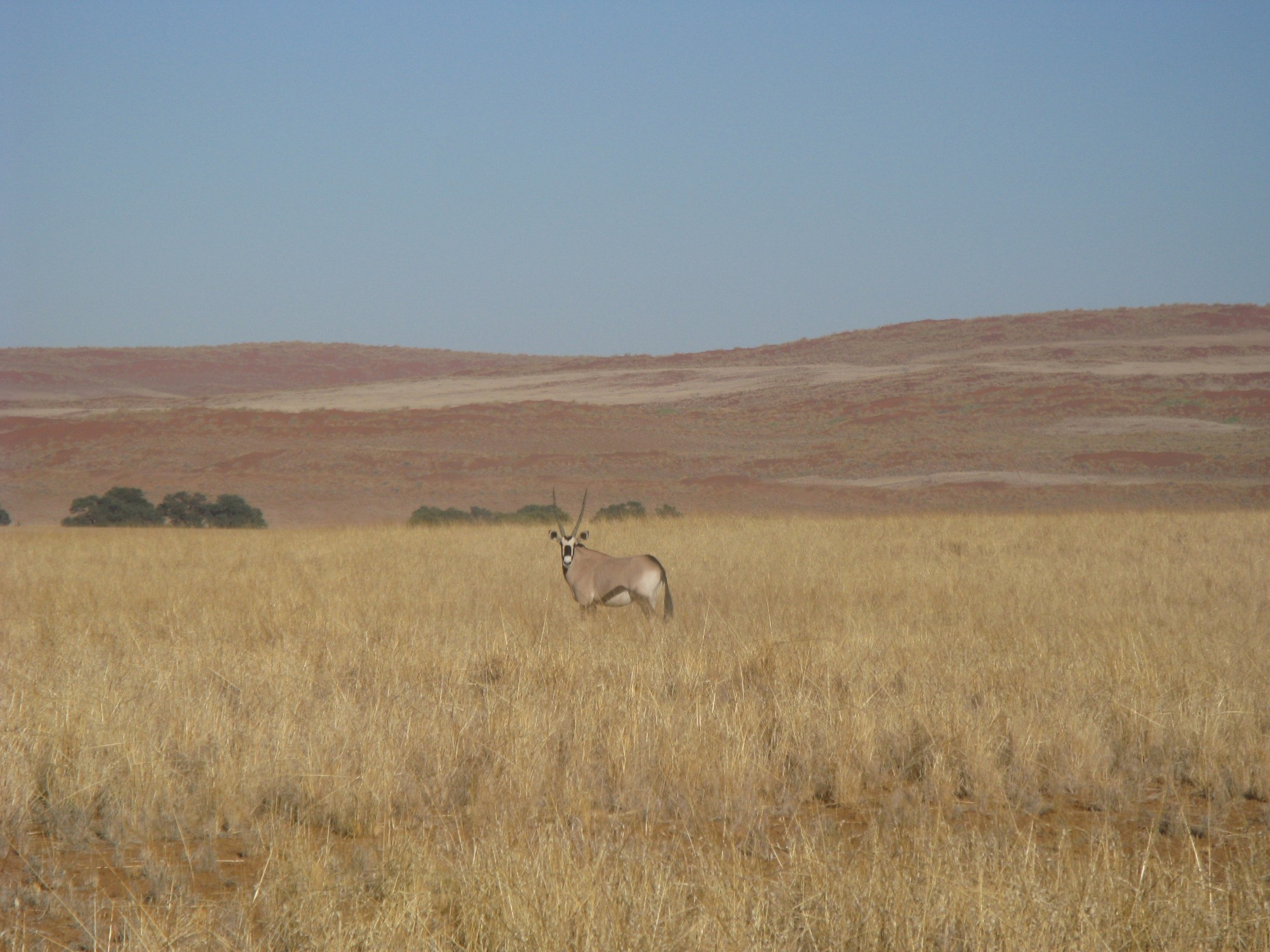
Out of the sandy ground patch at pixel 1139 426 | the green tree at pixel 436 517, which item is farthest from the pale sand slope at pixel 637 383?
the green tree at pixel 436 517

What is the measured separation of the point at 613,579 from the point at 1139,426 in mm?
45674

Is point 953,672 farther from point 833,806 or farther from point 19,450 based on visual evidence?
point 19,450

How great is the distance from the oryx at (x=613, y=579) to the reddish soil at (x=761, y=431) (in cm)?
2292

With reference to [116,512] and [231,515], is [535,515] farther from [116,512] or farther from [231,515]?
[116,512]

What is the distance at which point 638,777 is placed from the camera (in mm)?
5199

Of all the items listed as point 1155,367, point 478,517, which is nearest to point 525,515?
point 478,517

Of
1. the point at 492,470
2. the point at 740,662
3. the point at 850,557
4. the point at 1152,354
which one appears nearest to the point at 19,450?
the point at 492,470

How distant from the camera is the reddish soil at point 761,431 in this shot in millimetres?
37125

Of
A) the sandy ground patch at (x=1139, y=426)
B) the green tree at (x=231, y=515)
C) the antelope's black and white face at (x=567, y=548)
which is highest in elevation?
the antelope's black and white face at (x=567, y=548)

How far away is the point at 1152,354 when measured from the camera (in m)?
72.2

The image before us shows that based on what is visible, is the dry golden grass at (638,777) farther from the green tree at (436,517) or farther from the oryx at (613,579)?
the green tree at (436,517)

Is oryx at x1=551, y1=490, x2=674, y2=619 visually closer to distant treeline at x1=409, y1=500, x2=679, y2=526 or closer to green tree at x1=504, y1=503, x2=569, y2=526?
distant treeline at x1=409, y1=500, x2=679, y2=526

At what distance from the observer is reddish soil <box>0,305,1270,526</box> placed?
37125 millimetres

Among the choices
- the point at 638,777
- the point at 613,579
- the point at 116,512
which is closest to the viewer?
the point at 638,777
